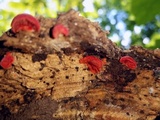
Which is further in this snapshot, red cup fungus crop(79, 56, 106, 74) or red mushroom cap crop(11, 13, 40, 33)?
red cup fungus crop(79, 56, 106, 74)

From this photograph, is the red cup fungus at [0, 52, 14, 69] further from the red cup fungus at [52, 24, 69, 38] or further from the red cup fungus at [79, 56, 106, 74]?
the red cup fungus at [79, 56, 106, 74]

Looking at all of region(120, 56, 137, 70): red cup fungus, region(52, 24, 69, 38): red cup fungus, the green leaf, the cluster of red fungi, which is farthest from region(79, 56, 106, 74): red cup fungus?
the green leaf

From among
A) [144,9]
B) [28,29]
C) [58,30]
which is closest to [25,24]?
[28,29]

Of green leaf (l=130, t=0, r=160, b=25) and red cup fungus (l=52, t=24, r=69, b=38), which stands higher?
green leaf (l=130, t=0, r=160, b=25)

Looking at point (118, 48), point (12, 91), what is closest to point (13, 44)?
point (12, 91)

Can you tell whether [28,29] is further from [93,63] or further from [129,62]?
[129,62]

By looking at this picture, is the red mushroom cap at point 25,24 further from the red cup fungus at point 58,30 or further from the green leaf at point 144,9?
the green leaf at point 144,9

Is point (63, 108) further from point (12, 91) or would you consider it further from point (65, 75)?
point (12, 91)
